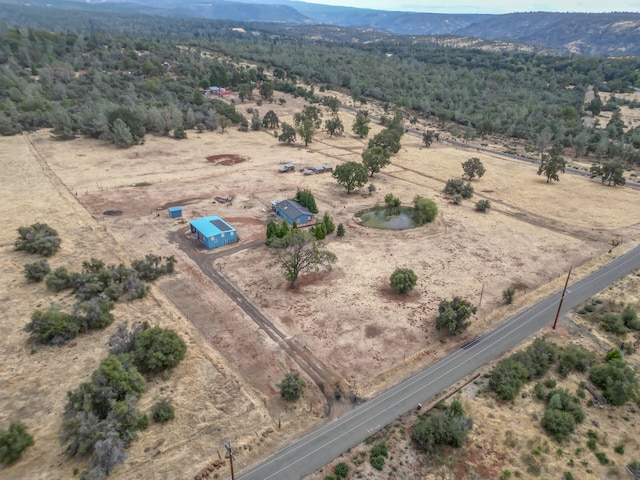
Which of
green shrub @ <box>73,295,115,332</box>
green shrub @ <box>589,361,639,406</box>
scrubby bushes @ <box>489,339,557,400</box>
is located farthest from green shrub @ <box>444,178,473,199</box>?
green shrub @ <box>73,295,115,332</box>

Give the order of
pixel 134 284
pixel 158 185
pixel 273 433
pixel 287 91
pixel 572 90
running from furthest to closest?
pixel 572 90 < pixel 287 91 < pixel 158 185 < pixel 134 284 < pixel 273 433

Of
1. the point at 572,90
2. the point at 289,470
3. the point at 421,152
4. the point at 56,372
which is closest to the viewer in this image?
the point at 289,470

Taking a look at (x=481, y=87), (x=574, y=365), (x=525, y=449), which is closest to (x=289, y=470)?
(x=525, y=449)

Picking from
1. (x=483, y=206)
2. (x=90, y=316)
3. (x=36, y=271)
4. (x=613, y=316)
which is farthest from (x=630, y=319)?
(x=36, y=271)

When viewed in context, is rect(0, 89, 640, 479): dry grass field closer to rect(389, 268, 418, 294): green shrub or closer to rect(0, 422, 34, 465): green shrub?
rect(0, 422, 34, 465): green shrub

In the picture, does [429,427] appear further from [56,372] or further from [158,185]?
[158,185]

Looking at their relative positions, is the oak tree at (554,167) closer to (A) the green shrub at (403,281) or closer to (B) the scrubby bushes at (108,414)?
(A) the green shrub at (403,281)

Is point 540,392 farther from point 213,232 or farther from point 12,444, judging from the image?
point 213,232
